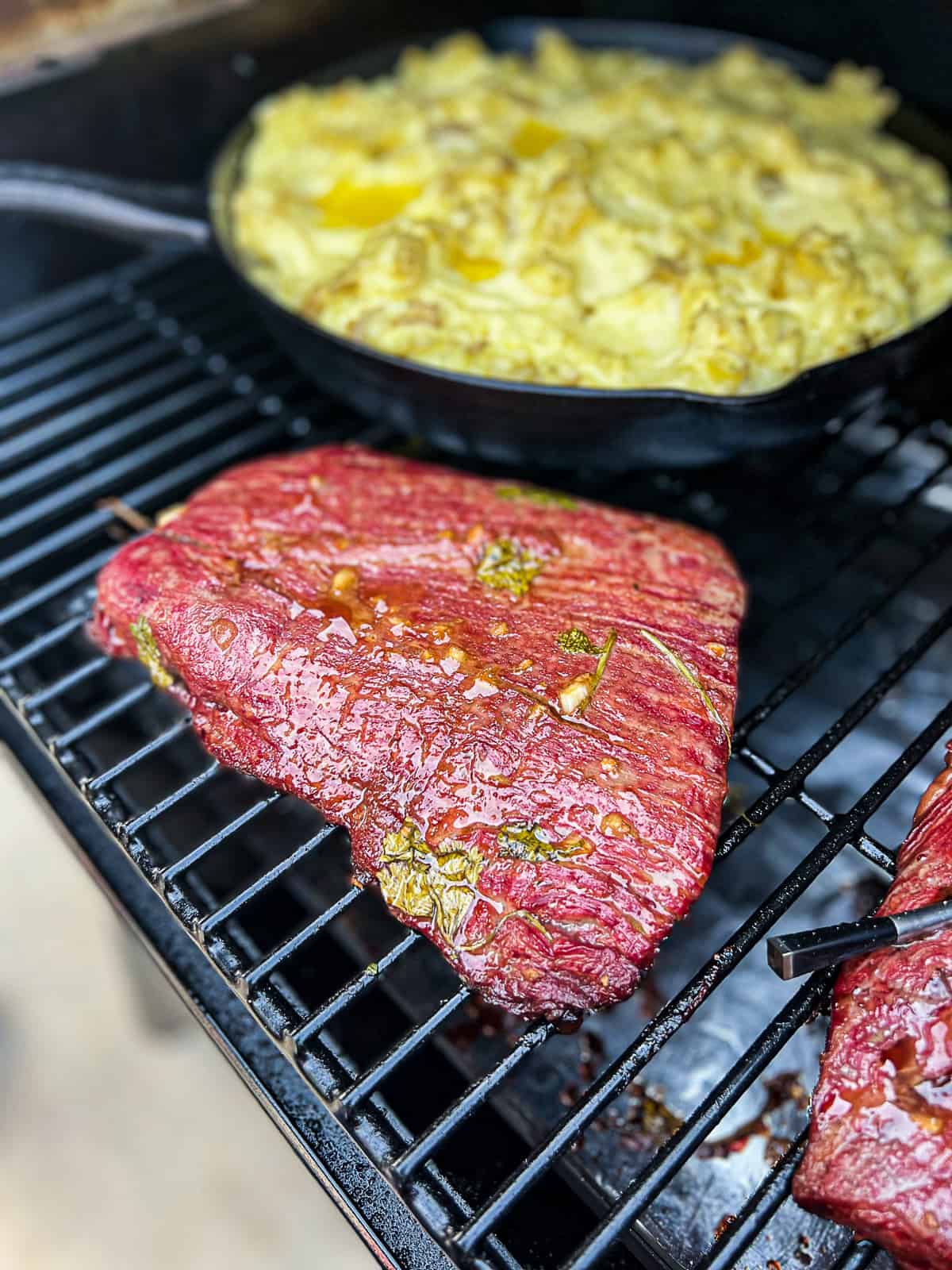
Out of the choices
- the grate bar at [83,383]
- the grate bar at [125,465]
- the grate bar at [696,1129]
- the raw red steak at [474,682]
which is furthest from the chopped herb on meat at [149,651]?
the grate bar at [696,1129]

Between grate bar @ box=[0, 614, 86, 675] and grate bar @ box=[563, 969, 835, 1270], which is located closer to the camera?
grate bar @ box=[563, 969, 835, 1270]

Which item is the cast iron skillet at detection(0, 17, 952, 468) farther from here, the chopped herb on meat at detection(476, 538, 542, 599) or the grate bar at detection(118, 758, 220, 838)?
the grate bar at detection(118, 758, 220, 838)

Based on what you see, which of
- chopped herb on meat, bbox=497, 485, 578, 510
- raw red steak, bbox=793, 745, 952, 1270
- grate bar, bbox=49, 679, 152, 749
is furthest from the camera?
chopped herb on meat, bbox=497, 485, 578, 510

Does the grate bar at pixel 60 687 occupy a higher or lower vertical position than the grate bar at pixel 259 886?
higher

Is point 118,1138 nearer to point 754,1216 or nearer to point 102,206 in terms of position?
point 754,1216

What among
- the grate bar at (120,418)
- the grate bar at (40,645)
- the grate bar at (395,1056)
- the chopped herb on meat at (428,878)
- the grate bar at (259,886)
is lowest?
the grate bar at (395,1056)

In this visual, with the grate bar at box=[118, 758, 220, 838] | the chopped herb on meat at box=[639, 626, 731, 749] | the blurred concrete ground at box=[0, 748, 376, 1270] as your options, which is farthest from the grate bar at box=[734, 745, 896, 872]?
the blurred concrete ground at box=[0, 748, 376, 1270]

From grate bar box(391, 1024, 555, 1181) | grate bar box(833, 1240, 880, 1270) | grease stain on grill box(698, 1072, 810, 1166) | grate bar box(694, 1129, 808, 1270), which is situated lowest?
grease stain on grill box(698, 1072, 810, 1166)

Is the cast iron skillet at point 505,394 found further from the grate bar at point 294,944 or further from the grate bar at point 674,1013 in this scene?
the grate bar at point 294,944
